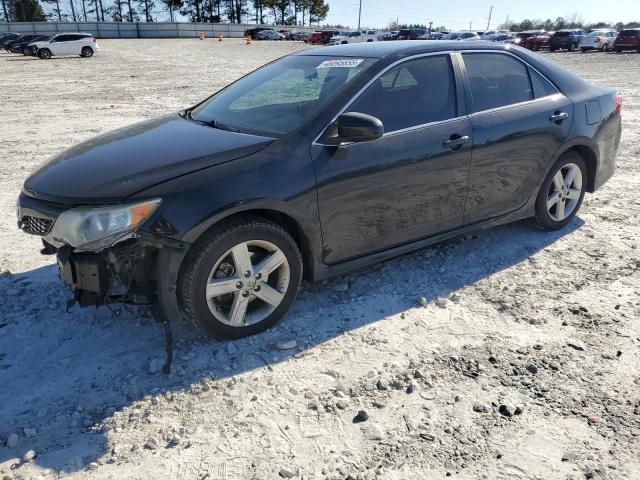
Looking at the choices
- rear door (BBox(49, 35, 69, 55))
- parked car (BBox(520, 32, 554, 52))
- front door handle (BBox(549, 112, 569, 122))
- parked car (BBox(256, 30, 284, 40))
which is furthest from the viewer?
parked car (BBox(256, 30, 284, 40))

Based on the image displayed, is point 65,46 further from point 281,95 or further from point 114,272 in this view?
point 114,272

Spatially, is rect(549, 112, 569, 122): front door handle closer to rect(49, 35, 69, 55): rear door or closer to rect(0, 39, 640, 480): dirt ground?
rect(0, 39, 640, 480): dirt ground

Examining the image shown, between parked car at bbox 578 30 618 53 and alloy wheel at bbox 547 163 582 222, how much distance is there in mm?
37752

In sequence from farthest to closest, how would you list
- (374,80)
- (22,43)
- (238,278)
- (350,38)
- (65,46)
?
1. (350,38)
2. (22,43)
3. (65,46)
4. (374,80)
5. (238,278)

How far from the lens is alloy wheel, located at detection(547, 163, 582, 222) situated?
477 cm

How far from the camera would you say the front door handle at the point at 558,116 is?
14.7 feet

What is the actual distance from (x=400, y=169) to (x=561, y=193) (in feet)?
6.61

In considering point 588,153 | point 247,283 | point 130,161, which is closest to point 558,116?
point 588,153

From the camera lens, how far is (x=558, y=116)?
4512 millimetres

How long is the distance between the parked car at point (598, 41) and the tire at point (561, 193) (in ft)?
124

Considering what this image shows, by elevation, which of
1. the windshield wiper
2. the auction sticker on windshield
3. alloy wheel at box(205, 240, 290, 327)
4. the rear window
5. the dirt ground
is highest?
the auction sticker on windshield

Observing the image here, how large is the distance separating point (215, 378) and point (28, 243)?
2.68 metres

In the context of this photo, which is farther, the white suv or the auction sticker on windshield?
the white suv

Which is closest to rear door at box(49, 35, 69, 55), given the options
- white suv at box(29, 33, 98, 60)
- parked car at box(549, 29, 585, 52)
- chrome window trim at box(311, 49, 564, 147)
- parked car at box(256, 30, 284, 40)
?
white suv at box(29, 33, 98, 60)
